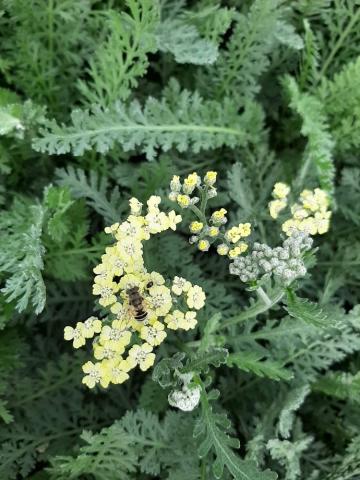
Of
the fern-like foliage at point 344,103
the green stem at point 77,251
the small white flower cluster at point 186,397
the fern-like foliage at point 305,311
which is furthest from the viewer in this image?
the fern-like foliage at point 344,103

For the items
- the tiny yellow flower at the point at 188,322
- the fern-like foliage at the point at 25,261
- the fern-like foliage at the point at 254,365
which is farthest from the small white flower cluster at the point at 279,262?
the fern-like foliage at the point at 25,261

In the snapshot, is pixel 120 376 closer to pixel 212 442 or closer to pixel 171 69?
pixel 212 442

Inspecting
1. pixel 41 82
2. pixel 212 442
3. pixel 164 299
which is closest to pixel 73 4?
pixel 41 82

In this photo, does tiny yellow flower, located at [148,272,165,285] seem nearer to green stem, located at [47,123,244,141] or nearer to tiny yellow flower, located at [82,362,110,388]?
tiny yellow flower, located at [82,362,110,388]

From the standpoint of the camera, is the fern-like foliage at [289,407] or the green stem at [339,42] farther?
the green stem at [339,42]

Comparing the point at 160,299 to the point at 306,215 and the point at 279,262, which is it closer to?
the point at 279,262

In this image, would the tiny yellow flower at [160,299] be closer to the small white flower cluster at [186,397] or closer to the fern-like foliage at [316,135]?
the small white flower cluster at [186,397]

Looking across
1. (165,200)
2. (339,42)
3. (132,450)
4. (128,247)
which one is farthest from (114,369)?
(339,42)
